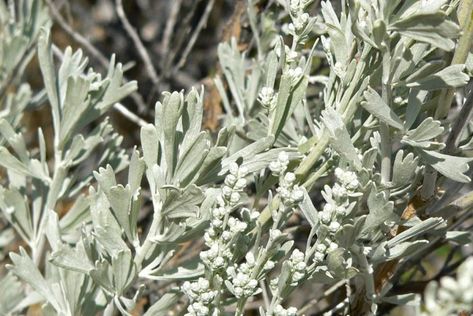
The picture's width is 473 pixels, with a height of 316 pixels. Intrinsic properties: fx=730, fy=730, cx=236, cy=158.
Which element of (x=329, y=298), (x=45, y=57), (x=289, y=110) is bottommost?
(x=329, y=298)

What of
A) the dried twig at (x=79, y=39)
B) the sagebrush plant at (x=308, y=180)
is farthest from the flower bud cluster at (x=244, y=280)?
the dried twig at (x=79, y=39)

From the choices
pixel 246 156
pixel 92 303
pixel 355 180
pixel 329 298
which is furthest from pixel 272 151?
pixel 329 298

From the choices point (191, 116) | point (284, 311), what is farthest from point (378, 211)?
point (191, 116)

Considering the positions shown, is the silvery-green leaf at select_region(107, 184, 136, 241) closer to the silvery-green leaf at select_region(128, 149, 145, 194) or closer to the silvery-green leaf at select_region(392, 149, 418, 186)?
the silvery-green leaf at select_region(128, 149, 145, 194)

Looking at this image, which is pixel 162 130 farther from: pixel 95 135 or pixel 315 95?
pixel 315 95

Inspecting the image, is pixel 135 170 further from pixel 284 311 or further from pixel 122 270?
pixel 284 311
